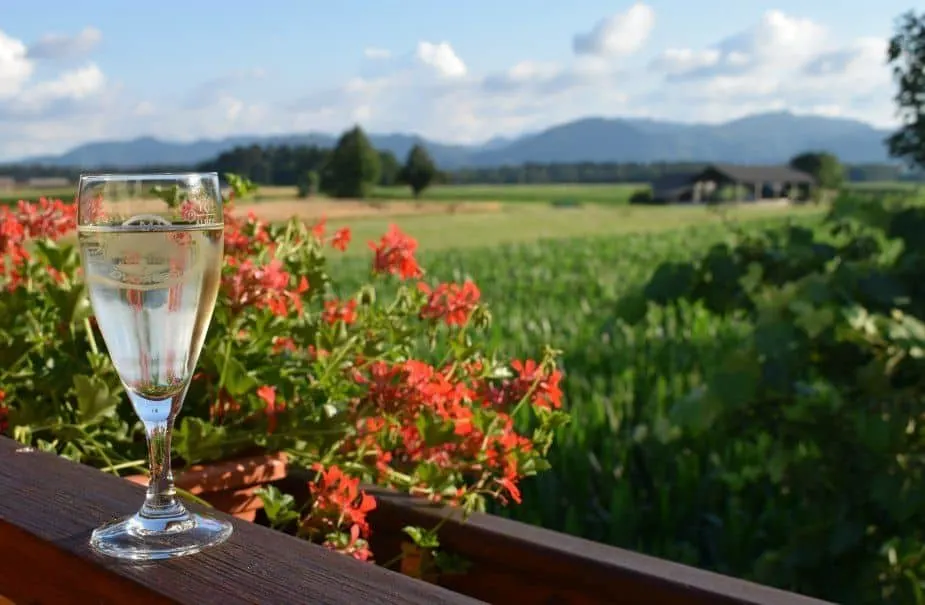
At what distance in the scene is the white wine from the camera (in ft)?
2.84

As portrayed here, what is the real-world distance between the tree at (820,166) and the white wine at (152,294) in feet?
276

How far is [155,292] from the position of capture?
0.87m

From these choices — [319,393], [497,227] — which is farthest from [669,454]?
[497,227]

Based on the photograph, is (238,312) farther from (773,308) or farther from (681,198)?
(681,198)

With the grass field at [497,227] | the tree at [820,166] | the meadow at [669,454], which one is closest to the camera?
the meadow at [669,454]

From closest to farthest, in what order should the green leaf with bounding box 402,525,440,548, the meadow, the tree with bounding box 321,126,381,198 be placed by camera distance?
1. the green leaf with bounding box 402,525,440,548
2. the meadow
3. the tree with bounding box 321,126,381,198

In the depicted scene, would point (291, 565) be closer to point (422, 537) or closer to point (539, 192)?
point (422, 537)

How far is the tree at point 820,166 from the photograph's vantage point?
82000 mm

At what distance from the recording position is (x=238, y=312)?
1.42 metres

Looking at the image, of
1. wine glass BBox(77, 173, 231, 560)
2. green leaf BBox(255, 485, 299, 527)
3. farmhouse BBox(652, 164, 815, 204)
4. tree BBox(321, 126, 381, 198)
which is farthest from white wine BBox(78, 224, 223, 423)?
farmhouse BBox(652, 164, 815, 204)

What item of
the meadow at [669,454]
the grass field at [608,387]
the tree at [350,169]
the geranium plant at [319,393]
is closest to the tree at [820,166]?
the tree at [350,169]

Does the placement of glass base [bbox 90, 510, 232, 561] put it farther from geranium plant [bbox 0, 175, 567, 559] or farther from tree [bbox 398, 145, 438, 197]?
tree [bbox 398, 145, 438, 197]

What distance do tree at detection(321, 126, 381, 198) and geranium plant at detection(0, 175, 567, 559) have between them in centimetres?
5398

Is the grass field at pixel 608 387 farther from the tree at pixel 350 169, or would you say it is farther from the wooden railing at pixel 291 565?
the tree at pixel 350 169
